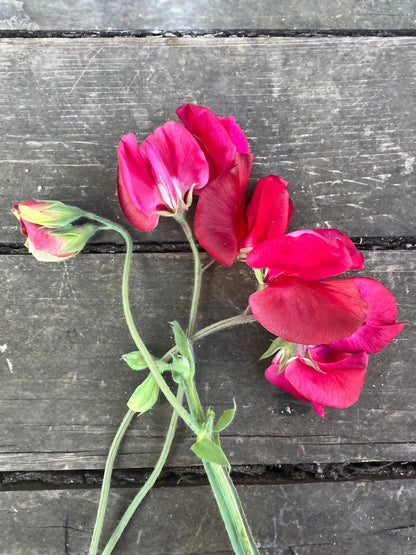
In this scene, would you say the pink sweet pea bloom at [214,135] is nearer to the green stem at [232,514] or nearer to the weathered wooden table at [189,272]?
the weathered wooden table at [189,272]

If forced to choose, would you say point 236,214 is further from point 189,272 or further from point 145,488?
point 145,488

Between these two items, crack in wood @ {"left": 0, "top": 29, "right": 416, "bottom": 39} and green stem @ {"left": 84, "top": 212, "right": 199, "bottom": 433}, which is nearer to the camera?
green stem @ {"left": 84, "top": 212, "right": 199, "bottom": 433}

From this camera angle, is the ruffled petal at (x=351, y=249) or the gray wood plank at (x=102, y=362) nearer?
the ruffled petal at (x=351, y=249)

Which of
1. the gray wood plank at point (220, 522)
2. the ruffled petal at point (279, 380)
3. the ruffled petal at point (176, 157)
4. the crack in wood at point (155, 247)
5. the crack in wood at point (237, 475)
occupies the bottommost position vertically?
→ the gray wood plank at point (220, 522)

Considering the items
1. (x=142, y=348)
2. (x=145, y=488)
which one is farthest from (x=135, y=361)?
(x=145, y=488)

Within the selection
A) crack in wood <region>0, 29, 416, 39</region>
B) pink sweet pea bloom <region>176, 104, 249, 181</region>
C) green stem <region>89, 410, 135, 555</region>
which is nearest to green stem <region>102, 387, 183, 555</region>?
green stem <region>89, 410, 135, 555</region>

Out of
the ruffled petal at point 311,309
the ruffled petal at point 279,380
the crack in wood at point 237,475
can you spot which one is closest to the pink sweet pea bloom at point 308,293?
the ruffled petal at point 311,309

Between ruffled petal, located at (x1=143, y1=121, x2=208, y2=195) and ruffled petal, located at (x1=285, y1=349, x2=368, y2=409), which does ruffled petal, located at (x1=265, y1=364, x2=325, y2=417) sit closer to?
ruffled petal, located at (x1=285, y1=349, x2=368, y2=409)
